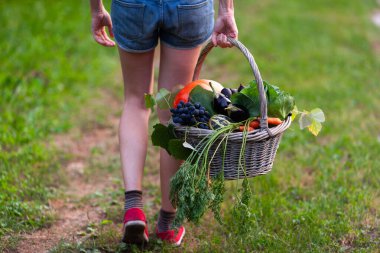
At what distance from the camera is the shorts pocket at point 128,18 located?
9.02 feet

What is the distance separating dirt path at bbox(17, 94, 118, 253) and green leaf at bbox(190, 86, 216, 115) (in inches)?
42.5

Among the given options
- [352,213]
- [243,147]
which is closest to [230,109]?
[243,147]

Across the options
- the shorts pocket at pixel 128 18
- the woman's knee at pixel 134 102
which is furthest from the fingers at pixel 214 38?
the woman's knee at pixel 134 102

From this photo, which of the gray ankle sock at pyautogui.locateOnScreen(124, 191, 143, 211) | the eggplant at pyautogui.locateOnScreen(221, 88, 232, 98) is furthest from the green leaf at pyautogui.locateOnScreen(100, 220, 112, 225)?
the eggplant at pyautogui.locateOnScreen(221, 88, 232, 98)

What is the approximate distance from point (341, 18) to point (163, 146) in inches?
268

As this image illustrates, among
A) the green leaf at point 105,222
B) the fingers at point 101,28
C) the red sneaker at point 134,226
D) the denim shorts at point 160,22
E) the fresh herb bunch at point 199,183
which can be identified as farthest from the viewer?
the green leaf at point 105,222

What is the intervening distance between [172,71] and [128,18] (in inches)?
13.5

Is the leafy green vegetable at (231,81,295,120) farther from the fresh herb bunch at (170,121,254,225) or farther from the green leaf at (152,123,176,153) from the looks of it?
the green leaf at (152,123,176,153)

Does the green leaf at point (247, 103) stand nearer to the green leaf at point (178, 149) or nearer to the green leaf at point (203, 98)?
the green leaf at point (203, 98)

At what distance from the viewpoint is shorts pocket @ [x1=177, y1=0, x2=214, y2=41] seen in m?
2.76

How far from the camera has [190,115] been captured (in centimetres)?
255

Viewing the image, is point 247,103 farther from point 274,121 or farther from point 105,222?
point 105,222

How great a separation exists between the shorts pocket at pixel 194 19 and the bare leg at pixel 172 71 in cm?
9

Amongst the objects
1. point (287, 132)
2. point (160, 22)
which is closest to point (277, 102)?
point (160, 22)
